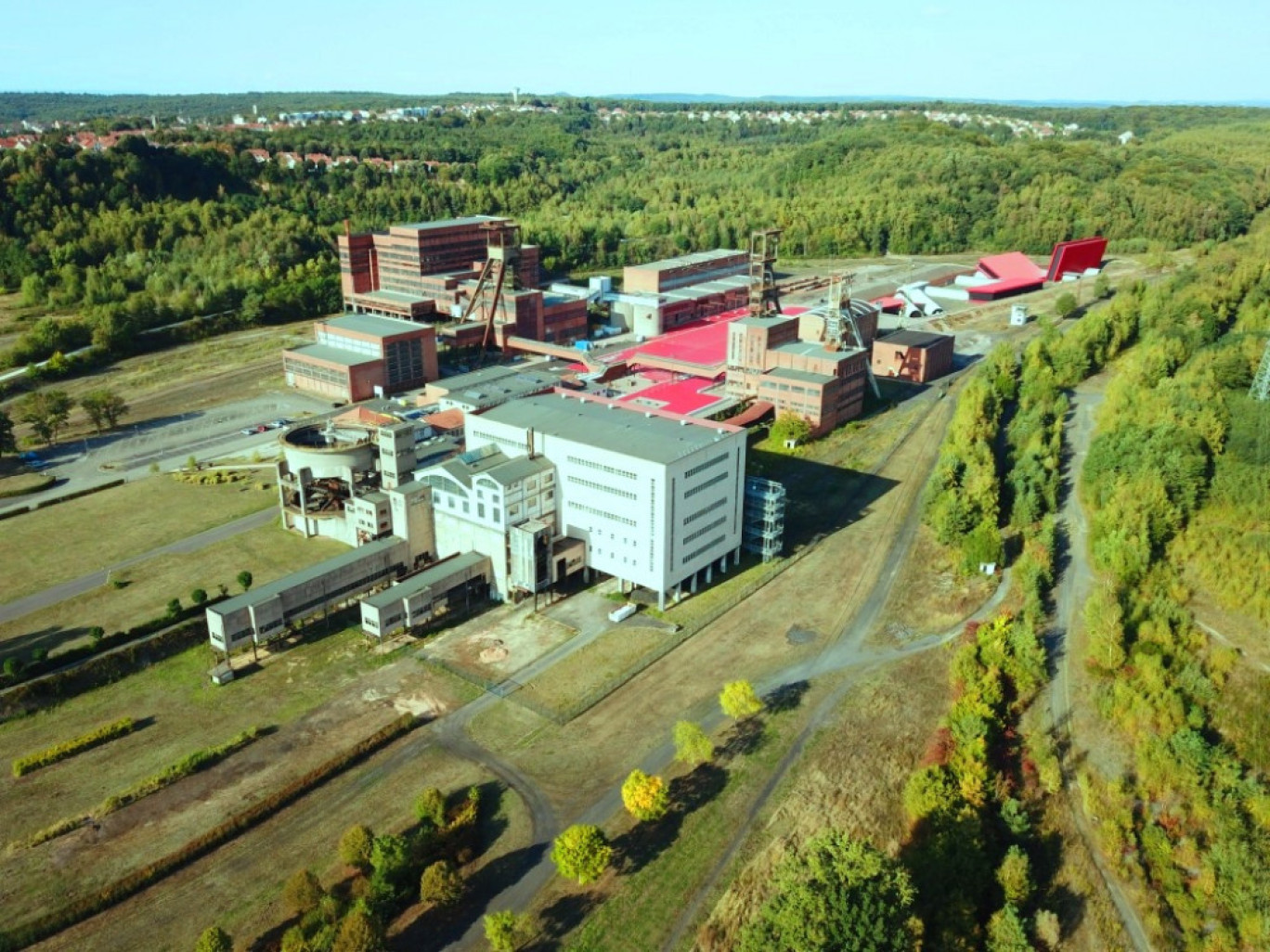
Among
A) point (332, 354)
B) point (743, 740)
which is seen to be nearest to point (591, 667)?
point (743, 740)

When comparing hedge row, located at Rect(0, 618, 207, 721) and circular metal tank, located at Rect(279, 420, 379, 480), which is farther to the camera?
circular metal tank, located at Rect(279, 420, 379, 480)

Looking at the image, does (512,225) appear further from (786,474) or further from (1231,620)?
(1231,620)

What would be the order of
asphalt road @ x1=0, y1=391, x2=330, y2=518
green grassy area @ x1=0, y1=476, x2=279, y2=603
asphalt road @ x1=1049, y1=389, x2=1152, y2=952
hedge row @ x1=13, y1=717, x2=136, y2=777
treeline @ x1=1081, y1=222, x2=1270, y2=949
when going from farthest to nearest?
asphalt road @ x1=0, y1=391, x2=330, y2=518 < green grassy area @ x1=0, y1=476, x2=279, y2=603 < hedge row @ x1=13, y1=717, x2=136, y2=777 < treeline @ x1=1081, y1=222, x2=1270, y2=949 < asphalt road @ x1=1049, y1=389, x2=1152, y2=952

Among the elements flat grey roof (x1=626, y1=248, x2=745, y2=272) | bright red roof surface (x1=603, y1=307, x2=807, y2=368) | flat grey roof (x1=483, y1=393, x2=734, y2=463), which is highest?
flat grey roof (x1=483, y1=393, x2=734, y2=463)

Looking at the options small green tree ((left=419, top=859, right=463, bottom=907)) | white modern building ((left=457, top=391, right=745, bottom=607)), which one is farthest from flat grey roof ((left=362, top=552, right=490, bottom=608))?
small green tree ((left=419, top=859, right=463, bottom=907))

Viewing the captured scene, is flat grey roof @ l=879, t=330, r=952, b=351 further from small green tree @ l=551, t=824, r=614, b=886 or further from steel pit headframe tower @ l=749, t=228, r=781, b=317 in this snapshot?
small green tree @ l=551, t=824, r=614, b=886
